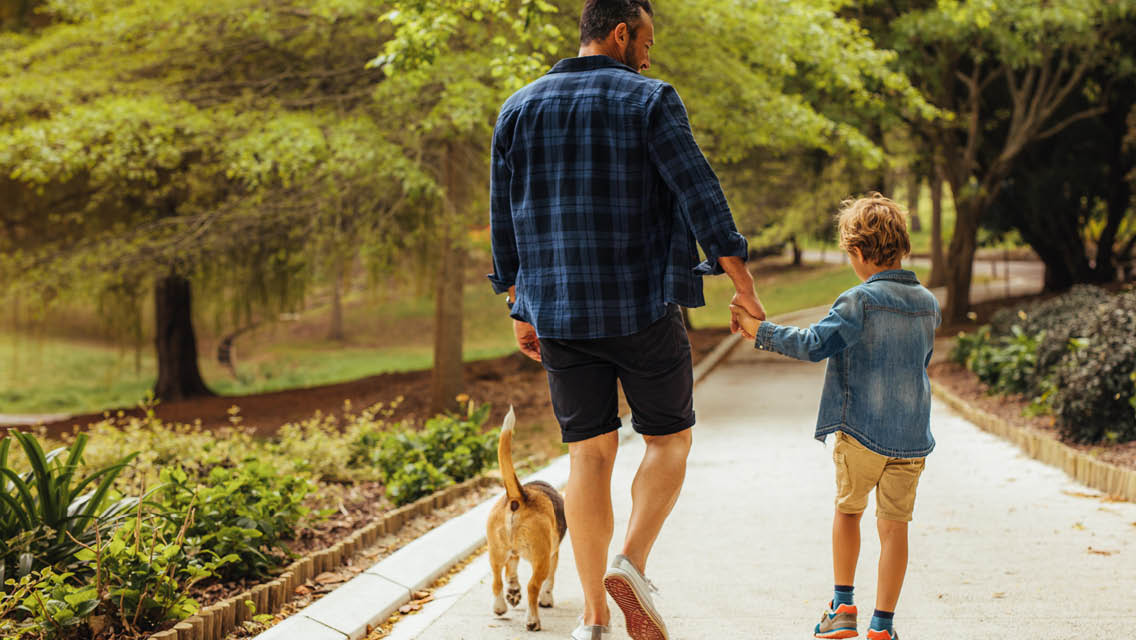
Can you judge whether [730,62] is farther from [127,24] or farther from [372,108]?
[127,24]

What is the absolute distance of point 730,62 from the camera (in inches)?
440

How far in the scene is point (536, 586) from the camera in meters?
3.81

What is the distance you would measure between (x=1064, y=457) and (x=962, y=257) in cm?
1460

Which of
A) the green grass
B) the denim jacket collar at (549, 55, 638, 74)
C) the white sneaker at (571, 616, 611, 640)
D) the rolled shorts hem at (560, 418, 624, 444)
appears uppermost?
the denim jacket collar at (549, 55, 638, 74)

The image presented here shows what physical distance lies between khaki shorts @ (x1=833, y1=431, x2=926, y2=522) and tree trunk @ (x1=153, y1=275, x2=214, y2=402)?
16.8 m

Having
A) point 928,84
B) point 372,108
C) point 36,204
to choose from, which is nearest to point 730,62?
point 372,108

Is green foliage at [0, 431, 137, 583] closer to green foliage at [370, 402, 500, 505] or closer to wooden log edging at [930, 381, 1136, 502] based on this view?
green foliage at [370, 402, 500, 505]

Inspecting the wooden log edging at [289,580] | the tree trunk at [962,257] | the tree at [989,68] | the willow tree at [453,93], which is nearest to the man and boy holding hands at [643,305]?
the wooden log edging at [289,580]

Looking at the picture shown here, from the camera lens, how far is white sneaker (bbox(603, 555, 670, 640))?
3.17 metres

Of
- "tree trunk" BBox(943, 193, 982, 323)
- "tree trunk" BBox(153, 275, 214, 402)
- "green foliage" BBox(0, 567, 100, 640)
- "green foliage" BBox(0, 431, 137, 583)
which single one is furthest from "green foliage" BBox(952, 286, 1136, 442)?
"tree trunk" BBox(153, 275, 214, 402)

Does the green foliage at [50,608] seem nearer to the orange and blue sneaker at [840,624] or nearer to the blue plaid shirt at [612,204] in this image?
the blue plaid shirt at [612,204]

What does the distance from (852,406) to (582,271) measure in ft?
3.65

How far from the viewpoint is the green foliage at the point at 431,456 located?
6090 mm

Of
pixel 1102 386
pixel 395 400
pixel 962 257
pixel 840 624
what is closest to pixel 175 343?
pixel 395 400
